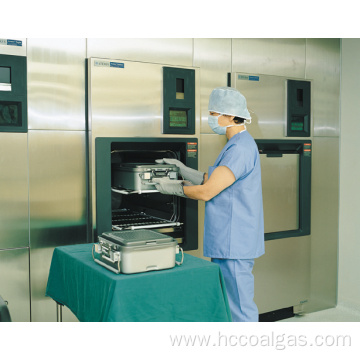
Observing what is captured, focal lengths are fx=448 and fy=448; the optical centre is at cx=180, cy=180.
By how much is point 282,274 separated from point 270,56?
182 cm

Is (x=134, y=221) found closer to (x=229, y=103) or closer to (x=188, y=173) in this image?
(x=188, y=173)

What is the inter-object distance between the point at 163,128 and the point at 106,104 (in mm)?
432

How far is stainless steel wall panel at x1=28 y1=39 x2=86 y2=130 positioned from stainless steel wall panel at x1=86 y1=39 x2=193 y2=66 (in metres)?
0.11

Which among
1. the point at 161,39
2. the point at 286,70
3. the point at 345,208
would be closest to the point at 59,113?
the point at 161,39

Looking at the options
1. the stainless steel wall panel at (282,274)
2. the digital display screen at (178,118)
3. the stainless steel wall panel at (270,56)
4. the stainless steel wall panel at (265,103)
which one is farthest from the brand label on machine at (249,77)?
the stainless steel wall panel at (282,274)

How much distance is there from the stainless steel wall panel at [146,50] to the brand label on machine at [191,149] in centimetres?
61

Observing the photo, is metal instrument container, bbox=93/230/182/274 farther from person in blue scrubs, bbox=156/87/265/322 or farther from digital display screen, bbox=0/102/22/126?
A: digital display screen, bbox=0/102/22/126

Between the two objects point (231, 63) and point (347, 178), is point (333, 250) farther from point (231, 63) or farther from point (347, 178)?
point (231, 63)

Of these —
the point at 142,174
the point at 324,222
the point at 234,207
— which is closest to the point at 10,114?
the point at 142,174

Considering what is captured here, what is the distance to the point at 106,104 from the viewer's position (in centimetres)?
284

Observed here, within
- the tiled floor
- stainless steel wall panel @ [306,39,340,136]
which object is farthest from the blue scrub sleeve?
the tiled floor

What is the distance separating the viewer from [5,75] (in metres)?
2.66

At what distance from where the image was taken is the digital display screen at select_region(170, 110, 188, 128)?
311cm

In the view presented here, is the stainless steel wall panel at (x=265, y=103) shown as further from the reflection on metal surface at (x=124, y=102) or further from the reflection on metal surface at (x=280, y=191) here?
the reflection on metal surface at (x=124, y=102)
